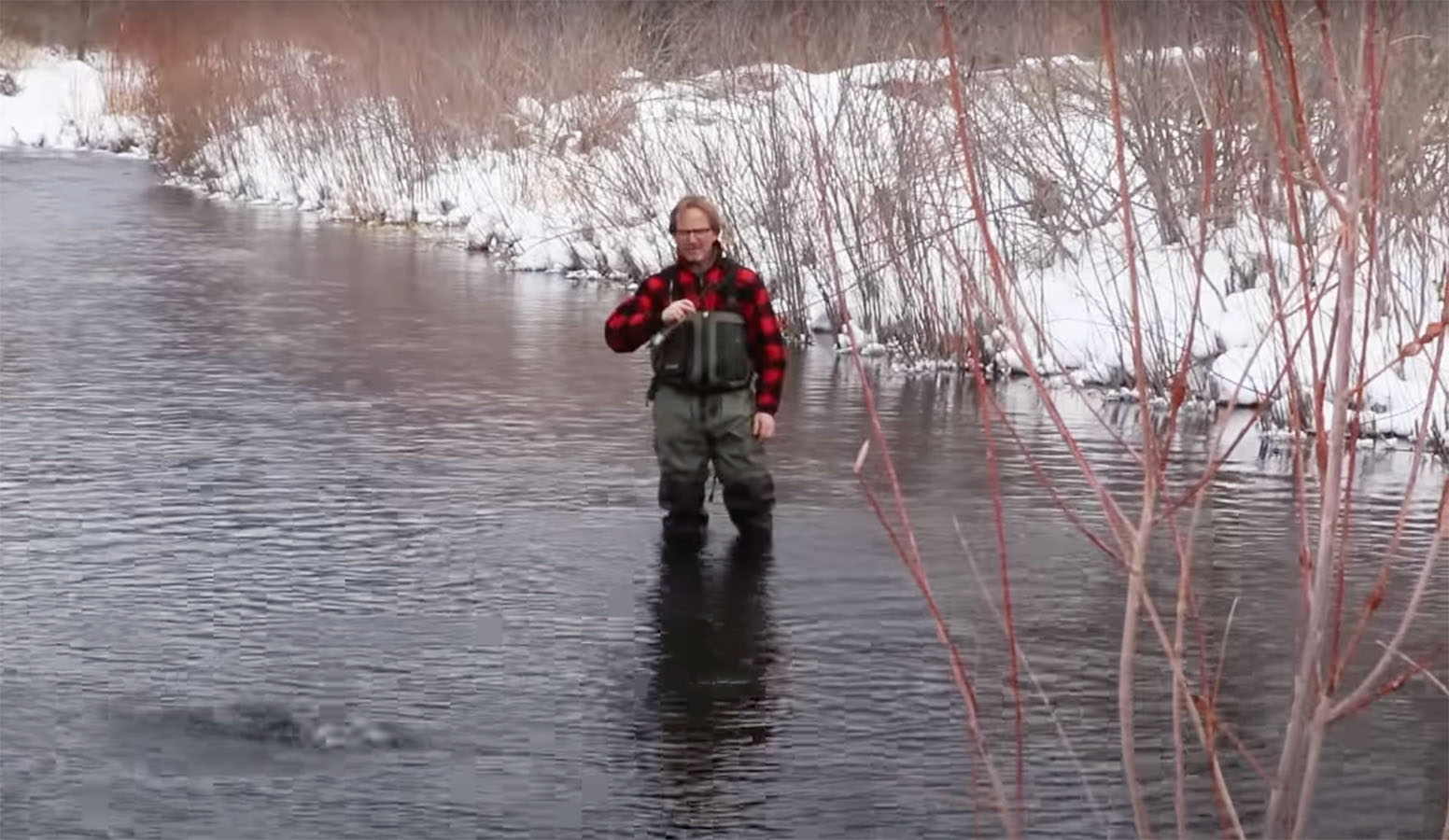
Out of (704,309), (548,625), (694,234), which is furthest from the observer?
(704,309)

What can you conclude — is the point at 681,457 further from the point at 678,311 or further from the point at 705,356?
the point at 678,311

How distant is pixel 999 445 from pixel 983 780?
6.11m

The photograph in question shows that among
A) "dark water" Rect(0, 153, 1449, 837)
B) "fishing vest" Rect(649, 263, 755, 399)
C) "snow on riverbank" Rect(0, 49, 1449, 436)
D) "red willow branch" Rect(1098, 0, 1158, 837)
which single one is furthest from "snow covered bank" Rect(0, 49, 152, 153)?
"red willow branch" Rect(1098, 0, 1158, 837)

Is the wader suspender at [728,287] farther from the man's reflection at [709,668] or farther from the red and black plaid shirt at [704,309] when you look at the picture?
the man's reflection at [709,668]

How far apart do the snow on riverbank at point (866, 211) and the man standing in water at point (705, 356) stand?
0.63 meters

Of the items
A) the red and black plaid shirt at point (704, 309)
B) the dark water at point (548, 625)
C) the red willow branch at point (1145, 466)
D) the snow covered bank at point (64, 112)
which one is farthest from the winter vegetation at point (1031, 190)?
the snow covered bank at point (64, 112)

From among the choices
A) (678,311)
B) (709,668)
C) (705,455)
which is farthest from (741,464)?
(709,668)

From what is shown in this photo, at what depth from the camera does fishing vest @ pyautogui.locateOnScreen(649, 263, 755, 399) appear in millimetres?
9398

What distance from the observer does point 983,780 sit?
684cm

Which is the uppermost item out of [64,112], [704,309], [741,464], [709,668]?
[64,112]

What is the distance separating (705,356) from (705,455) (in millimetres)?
476

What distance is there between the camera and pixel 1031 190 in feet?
65.1

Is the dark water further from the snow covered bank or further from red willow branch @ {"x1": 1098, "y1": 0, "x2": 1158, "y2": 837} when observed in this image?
the snow covered bank

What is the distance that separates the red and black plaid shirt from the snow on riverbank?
0.56m
